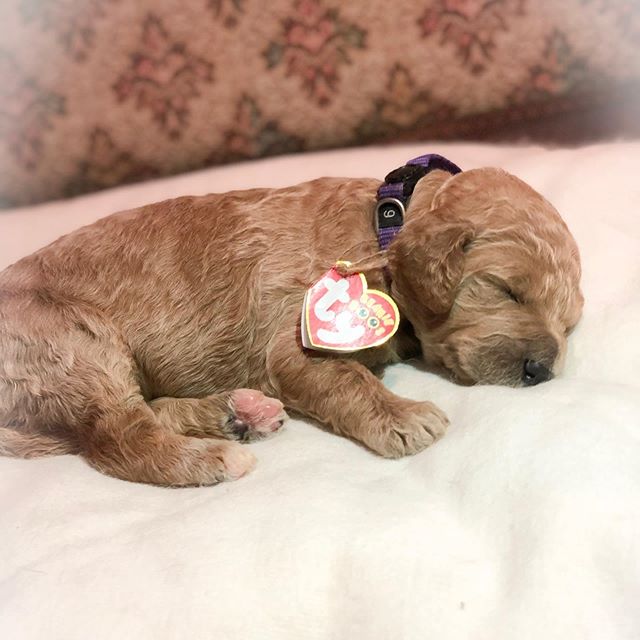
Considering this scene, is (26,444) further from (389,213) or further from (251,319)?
(389,213)

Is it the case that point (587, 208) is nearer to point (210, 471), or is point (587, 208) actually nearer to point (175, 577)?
point (210, 471)

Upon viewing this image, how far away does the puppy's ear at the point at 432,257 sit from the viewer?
2.06 m

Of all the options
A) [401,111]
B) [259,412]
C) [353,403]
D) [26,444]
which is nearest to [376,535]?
[353,403]

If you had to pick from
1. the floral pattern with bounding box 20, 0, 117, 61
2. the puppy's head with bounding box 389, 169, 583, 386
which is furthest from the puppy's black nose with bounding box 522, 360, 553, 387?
the floral pattern with bounding box 20, 0, 117, 61

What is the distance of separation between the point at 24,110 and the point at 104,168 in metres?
0.48

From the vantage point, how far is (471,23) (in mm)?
3463

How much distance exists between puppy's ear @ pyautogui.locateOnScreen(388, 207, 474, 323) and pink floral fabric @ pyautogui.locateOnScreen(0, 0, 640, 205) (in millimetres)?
1721

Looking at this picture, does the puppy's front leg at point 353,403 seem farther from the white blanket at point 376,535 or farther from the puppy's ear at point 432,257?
the puppy's ear at point 432,257

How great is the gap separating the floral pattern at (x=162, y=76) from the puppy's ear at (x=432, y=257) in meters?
1.96

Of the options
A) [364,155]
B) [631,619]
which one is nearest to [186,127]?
[364,155]

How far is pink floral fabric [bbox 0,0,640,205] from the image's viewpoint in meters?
→ 3.47

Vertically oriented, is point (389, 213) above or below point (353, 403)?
above

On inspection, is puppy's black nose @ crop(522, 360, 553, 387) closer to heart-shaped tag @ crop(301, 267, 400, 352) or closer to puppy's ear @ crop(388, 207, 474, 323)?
puppy's ear @ crop(388, 207, 474, 323)

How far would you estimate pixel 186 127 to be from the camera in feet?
12.1
